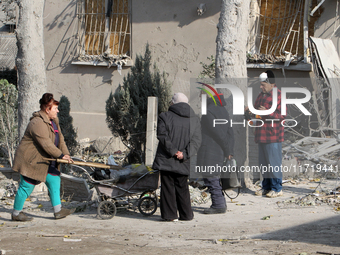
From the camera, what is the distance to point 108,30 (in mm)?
11938

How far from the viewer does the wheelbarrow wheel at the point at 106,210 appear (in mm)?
5754

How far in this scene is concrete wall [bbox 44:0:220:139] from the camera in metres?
11.1

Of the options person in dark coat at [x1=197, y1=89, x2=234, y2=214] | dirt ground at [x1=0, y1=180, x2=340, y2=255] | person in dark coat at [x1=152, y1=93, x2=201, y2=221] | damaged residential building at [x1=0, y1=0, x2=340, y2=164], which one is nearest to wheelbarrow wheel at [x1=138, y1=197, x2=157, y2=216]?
dirt ground at [x1=0, y1=180, x2=340, y2=255]

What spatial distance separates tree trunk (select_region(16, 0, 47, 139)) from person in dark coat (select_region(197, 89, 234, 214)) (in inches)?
130

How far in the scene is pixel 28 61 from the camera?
24.0 ft

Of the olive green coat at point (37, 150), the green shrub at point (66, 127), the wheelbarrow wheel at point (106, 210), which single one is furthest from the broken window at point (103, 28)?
the wheelbarrow wheel at point (106, 210)

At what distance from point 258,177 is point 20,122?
462cm

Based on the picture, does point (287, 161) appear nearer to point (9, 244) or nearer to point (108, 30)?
point (9, 244)

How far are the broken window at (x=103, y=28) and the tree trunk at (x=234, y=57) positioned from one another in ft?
16.0

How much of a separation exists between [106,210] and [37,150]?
1.29m

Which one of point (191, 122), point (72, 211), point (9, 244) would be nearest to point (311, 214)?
point (191, 122)

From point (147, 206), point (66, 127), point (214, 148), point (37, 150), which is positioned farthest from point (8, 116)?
point (214, 148)

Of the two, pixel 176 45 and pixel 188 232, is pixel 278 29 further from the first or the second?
pixel 188 232

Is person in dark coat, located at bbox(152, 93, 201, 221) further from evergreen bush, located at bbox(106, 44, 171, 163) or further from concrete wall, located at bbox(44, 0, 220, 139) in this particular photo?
concrete wall, located at bbox(44, 0, 220, 139)
